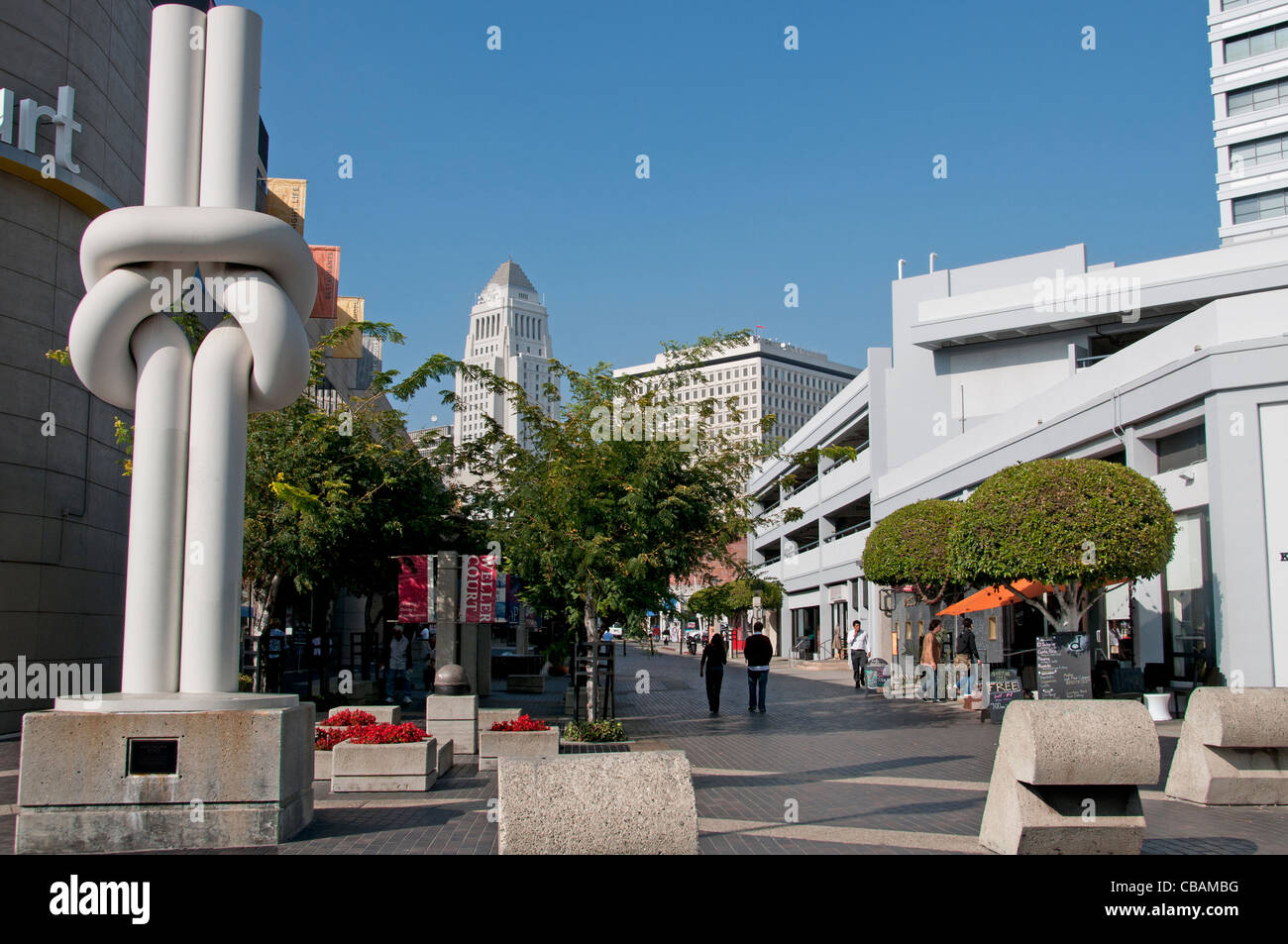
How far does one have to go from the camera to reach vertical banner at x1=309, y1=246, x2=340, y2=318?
1490 inches

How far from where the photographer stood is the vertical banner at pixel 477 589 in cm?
2378

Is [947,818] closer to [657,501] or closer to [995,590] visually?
[657,501]

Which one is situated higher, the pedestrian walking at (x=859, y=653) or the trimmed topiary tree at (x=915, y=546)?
the trimmed topiary tree at (x=915, y=546)

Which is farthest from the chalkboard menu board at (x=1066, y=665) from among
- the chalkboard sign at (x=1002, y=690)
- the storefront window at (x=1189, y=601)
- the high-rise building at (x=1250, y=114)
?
the high-rise building at (x=1250, y=114)

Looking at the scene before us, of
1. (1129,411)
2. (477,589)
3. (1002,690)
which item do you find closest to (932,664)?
(1002,690)

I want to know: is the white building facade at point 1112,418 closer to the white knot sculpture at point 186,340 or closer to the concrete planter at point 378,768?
the concrete planter at point 378,768

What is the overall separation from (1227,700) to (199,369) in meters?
9.87

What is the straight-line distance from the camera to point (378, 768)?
38.3 feet

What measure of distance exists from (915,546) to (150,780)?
22624 mm

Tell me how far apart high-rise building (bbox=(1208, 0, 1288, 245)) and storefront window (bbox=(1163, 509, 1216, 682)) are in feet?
151

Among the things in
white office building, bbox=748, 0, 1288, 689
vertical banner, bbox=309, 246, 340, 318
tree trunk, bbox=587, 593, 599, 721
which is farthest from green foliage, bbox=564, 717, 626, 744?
vertical banner, bbox=309, 246, 340, 318

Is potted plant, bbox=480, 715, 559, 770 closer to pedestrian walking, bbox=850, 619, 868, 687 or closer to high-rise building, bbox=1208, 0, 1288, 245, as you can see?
pedestrian walking, bbox=850, 619, 868, 687

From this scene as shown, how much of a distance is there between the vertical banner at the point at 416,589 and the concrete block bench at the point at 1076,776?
55.6 feet
